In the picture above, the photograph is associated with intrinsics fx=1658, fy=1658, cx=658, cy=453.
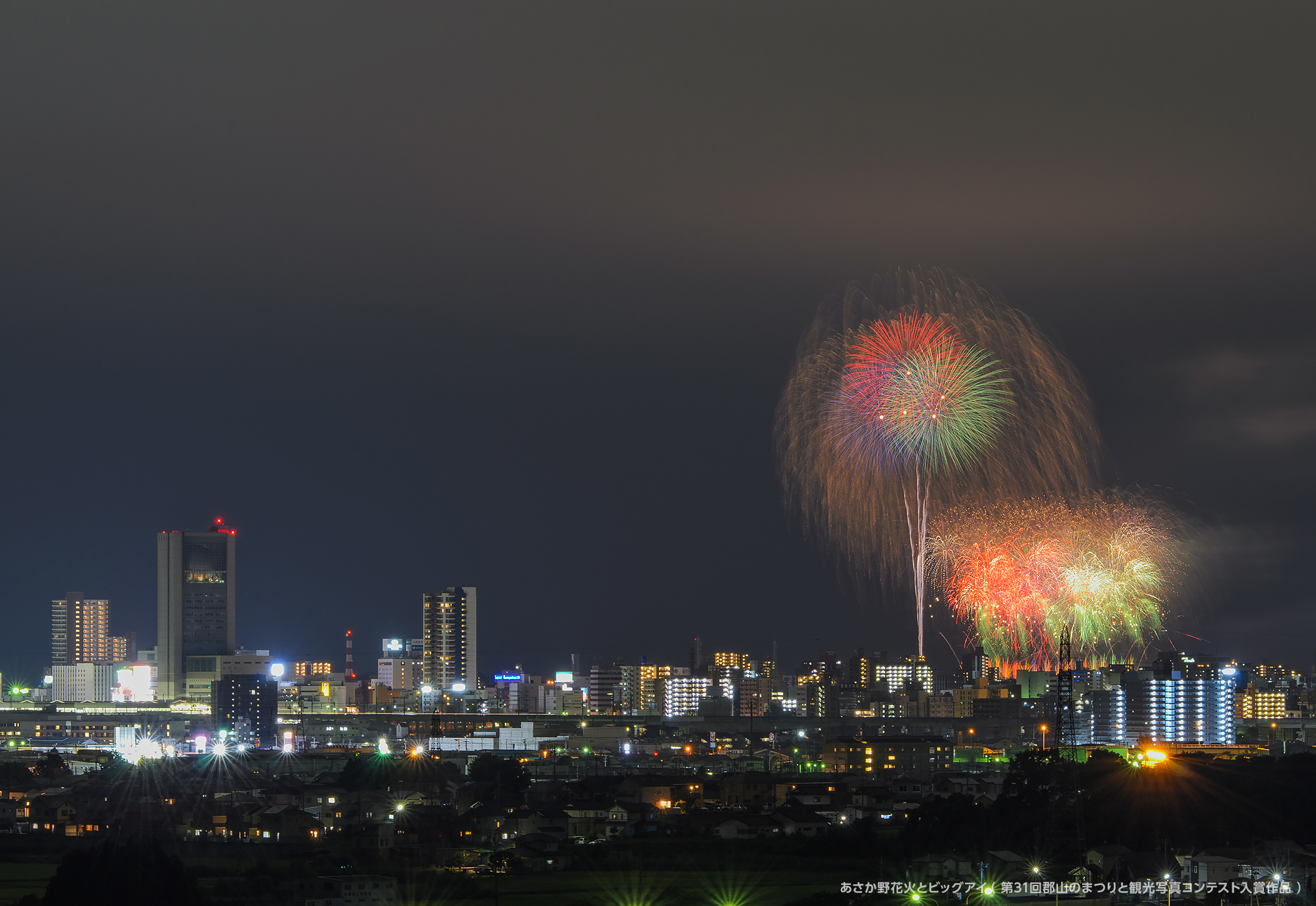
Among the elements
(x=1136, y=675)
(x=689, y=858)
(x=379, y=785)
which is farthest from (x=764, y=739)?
(x=689, y=858)

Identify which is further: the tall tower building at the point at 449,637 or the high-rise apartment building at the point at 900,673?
the tall tower building at the point at 449,637

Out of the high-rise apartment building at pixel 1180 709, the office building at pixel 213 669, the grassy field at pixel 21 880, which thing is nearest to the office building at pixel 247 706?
the office building at pixel 213 669

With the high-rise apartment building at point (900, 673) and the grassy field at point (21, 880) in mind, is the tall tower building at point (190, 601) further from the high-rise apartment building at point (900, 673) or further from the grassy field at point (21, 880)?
the grassy field at point (21, 880)

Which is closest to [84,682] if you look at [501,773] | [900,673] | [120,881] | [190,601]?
[190,601]

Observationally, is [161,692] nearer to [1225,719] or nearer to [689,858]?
[1225,719]

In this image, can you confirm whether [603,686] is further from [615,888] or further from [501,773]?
[615,888]

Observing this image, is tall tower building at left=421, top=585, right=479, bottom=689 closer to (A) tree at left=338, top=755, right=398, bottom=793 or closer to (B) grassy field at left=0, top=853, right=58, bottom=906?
(A) tree at left=338, top=755, right=398, bottom=793
